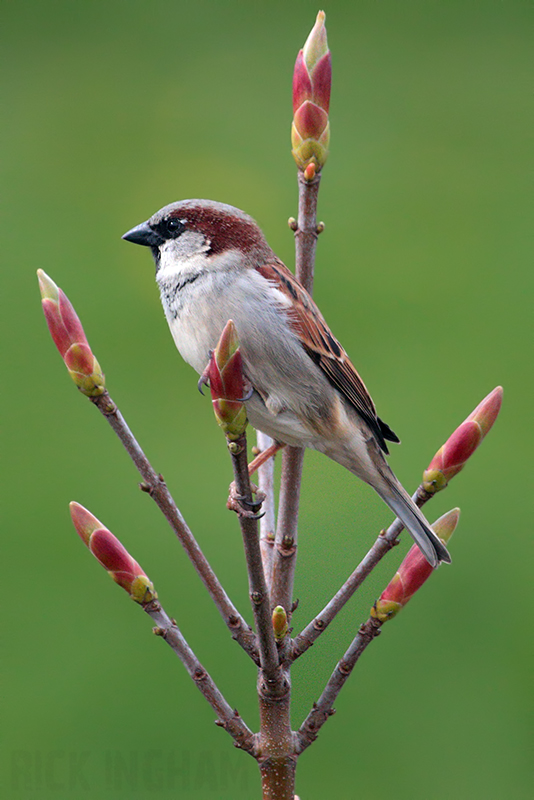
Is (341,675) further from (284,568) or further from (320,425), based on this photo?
(320,425)

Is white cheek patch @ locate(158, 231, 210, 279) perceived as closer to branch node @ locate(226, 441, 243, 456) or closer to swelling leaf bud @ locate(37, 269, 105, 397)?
swelling leaf bud @ locate(37, 269, 105, 397)

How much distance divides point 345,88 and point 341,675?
2.97 metres

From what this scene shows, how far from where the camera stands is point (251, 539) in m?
0.88

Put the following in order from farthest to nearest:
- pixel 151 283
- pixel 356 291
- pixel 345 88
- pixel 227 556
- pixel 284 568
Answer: pixel 345 88 → pixel 356 291 → pixel 151 283 → pixel 227 556 → pixel 284 568

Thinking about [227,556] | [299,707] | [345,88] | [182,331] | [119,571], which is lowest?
[227,556]

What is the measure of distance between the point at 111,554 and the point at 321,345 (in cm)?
51

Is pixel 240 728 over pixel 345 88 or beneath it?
beneath

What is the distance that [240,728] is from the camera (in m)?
0.99

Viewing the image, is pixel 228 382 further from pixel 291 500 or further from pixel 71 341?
pixel 291 500

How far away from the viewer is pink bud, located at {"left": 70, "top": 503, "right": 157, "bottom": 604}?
3.08ft

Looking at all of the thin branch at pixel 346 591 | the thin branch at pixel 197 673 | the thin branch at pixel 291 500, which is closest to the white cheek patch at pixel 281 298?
the thin branch at pixel 291 500

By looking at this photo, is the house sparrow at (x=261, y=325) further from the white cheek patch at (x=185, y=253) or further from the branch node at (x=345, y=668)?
the branch node at (x=345, y=668)

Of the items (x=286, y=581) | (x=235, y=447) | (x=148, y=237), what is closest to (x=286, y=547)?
(x=286, y=581)

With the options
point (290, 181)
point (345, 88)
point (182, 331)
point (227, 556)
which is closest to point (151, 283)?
point (290, 181)
